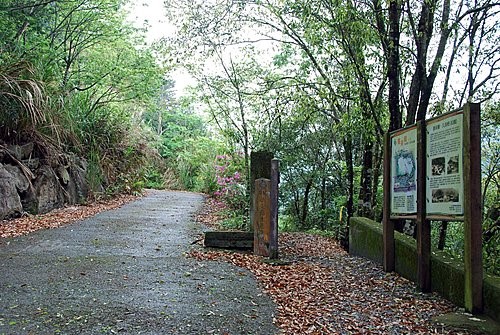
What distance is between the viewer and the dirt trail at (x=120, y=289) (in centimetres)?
371

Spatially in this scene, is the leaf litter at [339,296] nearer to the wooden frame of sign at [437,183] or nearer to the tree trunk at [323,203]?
the wooden frame of sign at [437,183]

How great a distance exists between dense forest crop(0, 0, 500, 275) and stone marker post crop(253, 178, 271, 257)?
1.75 meters

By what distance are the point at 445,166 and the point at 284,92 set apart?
5.25 meters

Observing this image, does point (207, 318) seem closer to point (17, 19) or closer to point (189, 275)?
point (189, 275)

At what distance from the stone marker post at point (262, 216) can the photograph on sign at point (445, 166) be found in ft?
7.94

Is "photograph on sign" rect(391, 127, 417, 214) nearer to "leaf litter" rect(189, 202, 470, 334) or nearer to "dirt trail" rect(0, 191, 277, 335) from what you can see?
"leaf litter" rect(189, 202, 470, 334)

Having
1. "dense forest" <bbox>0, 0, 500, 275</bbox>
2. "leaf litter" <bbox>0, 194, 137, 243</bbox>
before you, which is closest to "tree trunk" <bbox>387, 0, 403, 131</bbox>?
"dense forest" <bbox>0, 0, 500, 275</bbox>

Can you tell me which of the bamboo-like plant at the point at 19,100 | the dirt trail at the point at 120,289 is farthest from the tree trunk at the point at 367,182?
the bamboo-like plant at the point at 19,100

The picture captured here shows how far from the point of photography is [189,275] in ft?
17.8

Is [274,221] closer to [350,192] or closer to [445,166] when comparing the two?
[445,166]

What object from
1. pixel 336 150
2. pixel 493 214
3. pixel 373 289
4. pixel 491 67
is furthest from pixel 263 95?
pixel 373 289

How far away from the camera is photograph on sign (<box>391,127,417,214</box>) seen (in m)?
5.16

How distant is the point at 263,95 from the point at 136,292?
6.13 meters

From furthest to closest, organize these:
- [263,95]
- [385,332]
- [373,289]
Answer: [263,95] < [373,289] < [385,332]
